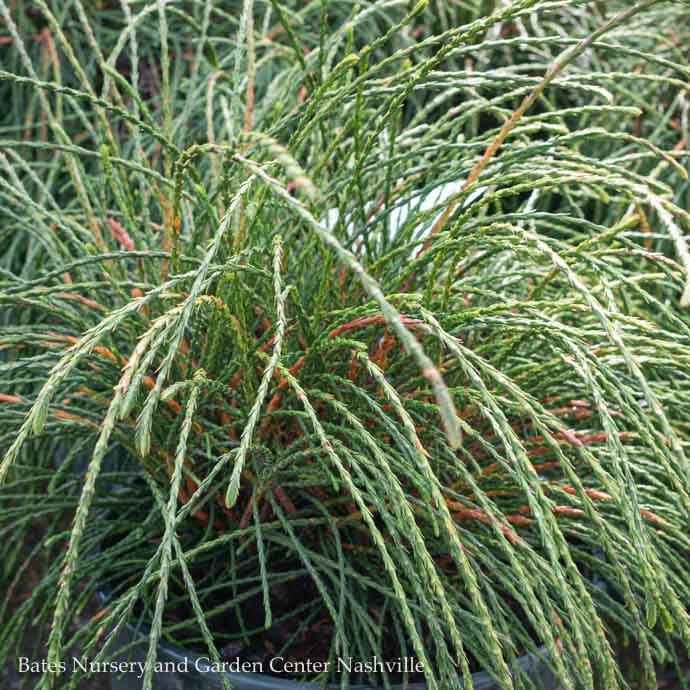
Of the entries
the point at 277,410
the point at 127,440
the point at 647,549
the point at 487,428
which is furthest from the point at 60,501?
the point at 647,549

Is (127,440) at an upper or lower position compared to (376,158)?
lower

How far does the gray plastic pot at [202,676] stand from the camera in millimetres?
841

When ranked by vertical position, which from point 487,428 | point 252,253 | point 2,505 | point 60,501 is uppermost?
point 252,253

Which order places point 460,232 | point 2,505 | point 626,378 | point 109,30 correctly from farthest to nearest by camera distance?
point 109,30
point 2,505
point 626,378
point 460,232

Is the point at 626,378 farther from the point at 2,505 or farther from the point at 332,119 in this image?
the point at 2,505

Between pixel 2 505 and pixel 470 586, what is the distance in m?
0.80

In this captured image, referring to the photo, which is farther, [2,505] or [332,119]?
[2,505]

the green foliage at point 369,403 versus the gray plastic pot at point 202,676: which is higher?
the green foliage at point 369,403

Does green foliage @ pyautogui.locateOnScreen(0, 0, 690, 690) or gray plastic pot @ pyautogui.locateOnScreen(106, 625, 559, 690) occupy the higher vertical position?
green foliage @ pyautogui.locateOnScreen(0, 0, 690, 690)

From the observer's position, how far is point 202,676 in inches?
33.5

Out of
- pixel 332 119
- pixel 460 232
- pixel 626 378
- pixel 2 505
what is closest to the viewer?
pixel 460 232

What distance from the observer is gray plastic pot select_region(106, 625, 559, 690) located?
0.84 metres

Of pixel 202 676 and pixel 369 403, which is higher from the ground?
pixel 369 403

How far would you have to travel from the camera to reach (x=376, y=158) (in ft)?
3.49
